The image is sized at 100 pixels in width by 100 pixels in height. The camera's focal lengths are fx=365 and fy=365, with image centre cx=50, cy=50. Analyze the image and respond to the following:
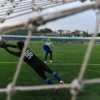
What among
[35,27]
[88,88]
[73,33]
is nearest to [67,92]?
[88,88]

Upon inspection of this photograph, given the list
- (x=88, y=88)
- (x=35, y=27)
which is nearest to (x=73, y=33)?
(x=88, y=88)

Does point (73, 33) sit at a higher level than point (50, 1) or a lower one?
lower

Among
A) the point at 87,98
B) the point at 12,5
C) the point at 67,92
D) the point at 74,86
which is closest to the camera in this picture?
the point at 74,86

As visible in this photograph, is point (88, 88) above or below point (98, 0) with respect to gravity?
below

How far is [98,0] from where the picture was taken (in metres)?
2.74

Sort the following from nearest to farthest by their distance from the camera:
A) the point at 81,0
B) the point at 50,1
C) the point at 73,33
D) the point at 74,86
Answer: the point at 74,86
the point at 81,0
the point at 50,1
the point at 73,33

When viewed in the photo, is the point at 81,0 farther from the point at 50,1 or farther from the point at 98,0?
the point at 98,0

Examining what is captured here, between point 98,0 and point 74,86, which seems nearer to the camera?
point 74,86

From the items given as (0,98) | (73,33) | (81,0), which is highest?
(81,0)

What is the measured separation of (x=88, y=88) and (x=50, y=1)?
2803 millimetres

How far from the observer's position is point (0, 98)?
6.77m

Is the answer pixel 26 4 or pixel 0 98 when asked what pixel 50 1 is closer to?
pixel 26 4

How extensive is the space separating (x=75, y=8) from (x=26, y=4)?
3.55 meters

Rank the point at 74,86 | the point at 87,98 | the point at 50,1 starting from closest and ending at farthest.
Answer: the point at 74,86 → the point at 50,1 → the point at 87,98
